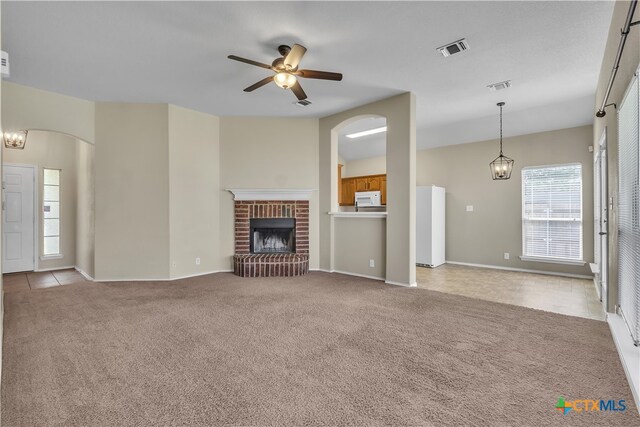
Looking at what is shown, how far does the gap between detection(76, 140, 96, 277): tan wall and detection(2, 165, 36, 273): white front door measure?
2.42ft

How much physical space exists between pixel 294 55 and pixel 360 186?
211 inches

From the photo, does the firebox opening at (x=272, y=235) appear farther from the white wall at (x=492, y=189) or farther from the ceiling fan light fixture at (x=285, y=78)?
the white wall at (x=492, y=189)

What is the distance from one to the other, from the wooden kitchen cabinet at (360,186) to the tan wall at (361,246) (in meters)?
2.24

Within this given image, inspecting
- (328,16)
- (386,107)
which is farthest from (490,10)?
(386,107)

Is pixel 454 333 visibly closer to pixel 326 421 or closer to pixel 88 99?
pixel 326 421

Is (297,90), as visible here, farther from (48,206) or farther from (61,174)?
(48,206)

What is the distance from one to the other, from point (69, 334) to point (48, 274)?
3931mm

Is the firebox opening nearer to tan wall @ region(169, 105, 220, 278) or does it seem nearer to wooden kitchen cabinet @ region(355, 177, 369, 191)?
tan wall @ region(169, 105, 220, 278)

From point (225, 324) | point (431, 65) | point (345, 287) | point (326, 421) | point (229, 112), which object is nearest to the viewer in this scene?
point (326, 421)

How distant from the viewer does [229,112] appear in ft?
18.0

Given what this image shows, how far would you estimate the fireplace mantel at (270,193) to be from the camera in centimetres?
566

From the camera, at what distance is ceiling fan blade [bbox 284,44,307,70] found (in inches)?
112

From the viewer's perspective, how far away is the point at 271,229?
19.6 ft

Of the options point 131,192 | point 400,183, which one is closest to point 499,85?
point 400,183
